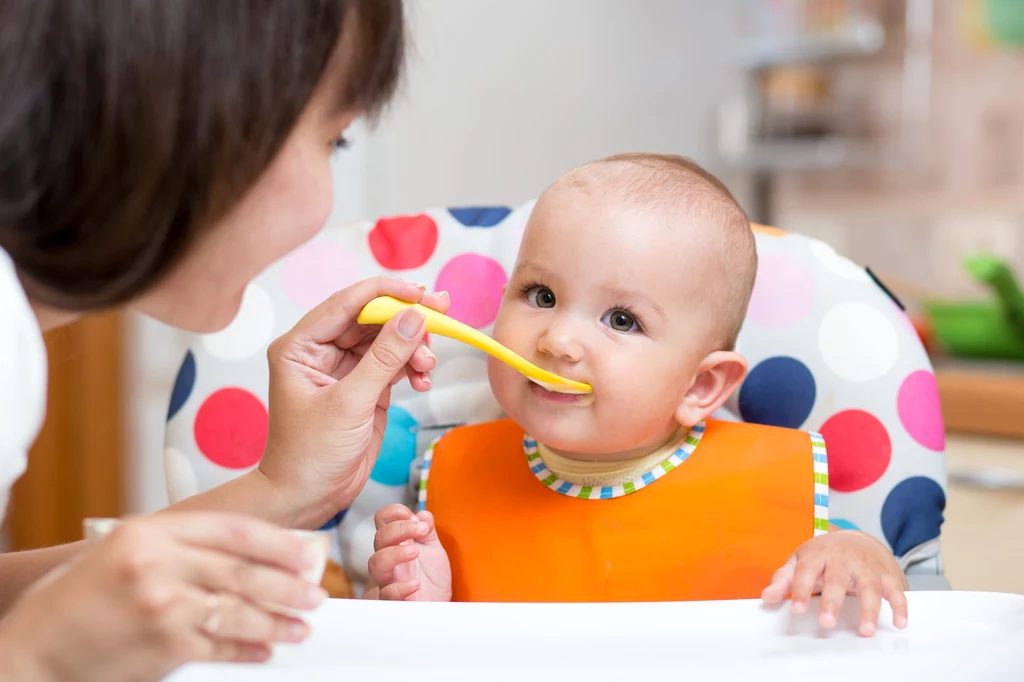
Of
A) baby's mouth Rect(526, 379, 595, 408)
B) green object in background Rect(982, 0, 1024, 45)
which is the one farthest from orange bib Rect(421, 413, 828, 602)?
green object in background Rect(982, 0, 1024, 45)

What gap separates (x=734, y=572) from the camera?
767 mm

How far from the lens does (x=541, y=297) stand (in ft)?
2.61

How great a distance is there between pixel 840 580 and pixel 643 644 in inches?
5.8

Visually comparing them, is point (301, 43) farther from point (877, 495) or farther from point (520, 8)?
point (520, 8)

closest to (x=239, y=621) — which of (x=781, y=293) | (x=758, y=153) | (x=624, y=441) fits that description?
(x=624, y=441)

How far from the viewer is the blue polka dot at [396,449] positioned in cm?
89

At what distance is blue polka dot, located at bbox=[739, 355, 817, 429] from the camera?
87cm

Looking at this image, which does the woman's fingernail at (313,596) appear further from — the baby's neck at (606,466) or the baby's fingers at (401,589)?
the baby's neck at (606,466)

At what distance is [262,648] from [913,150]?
193 centimetres

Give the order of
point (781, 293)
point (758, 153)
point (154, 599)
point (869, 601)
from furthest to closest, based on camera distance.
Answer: point (758, 153) → point (781, 293) → point (869, 601) → point (154, 599)

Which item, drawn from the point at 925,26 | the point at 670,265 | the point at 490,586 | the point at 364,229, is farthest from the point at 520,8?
the point at 490,586

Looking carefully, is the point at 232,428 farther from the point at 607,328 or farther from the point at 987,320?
the point at 987,320

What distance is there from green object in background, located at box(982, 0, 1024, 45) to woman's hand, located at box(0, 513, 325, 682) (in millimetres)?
1918

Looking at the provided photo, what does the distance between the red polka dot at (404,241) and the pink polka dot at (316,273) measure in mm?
29
